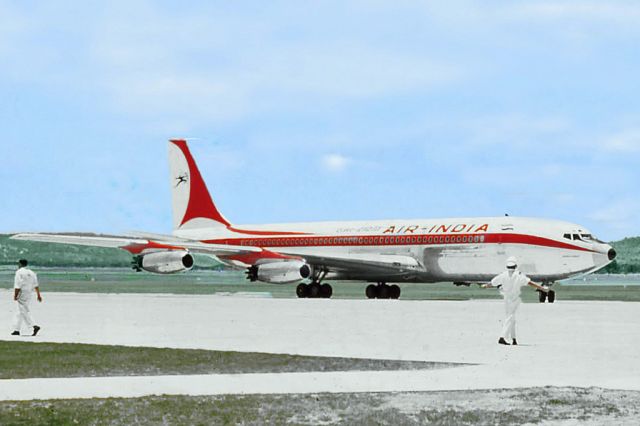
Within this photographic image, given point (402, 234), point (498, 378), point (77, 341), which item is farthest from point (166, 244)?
point (498, 378)

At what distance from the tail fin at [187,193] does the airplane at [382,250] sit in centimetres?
205

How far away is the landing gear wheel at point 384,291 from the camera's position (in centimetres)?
5003

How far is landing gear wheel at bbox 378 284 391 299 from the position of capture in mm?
50031

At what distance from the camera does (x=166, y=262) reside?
4759 centimetres

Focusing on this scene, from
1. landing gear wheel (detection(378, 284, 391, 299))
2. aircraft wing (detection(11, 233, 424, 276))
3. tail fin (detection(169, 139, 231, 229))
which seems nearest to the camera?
aircraft wing (detection(11, 233, 424, 276))

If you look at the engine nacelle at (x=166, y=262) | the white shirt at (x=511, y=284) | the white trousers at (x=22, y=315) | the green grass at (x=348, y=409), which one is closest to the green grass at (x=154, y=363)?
the green grass at (x=348, y=409)

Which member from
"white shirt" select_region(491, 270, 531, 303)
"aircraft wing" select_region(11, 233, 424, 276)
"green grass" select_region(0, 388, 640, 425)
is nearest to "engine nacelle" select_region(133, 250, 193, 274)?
"aircraft wing" select_region(11, 233, 424, 276)

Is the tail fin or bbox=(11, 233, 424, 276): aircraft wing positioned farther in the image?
the tail fin

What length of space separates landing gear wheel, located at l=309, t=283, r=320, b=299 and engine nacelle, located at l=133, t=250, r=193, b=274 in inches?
245

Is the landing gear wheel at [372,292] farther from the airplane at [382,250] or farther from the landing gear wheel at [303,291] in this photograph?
the landing gear wheel at [303,291]

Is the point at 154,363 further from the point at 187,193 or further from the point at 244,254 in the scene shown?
the point at 187,193

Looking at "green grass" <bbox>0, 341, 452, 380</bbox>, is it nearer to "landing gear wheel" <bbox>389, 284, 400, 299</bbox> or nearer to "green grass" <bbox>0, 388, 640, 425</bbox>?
"green grass" <bbox>0, 388, 640, 425</bbox>

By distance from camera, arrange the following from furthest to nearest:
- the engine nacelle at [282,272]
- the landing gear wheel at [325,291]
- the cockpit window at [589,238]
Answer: the landing gear wheel at [325,291] → the engine nacelle at [282,272] → the cockpit window at [589,238]

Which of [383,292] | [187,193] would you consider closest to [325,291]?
[383,292]
